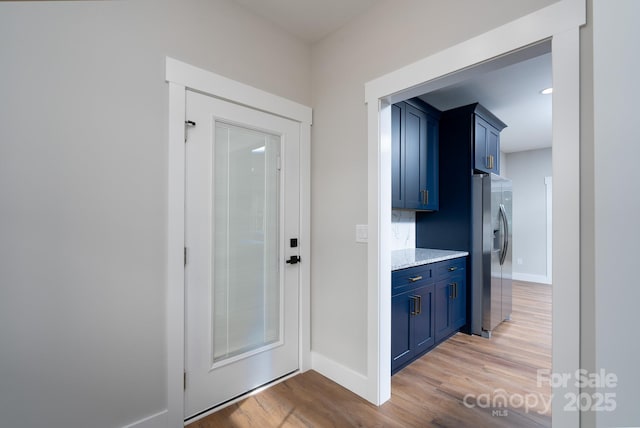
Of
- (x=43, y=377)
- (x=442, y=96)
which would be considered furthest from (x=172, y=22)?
(x=442, y=96)

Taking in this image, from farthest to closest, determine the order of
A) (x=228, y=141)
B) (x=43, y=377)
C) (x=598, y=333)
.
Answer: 1. (x=228, y=141)
2. (x=43, y=377)
3. (x=598, y=333)

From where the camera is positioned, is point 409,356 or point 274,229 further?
point 409,356

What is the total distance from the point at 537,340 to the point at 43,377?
4.16m

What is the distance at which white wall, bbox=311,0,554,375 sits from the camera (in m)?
1.91

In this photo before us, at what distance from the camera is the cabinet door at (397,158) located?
9.61 feet

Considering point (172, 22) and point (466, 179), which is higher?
point (172, 22)

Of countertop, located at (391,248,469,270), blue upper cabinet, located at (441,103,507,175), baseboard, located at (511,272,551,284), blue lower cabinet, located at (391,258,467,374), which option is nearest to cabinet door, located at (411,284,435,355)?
blue lower cabinet, located at (391,258,467,374)

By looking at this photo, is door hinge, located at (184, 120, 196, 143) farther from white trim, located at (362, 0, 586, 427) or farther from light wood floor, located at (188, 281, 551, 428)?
light wood floor, located at (188, 281, 551, 428)

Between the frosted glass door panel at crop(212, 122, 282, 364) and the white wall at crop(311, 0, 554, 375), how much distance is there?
385 millimetres

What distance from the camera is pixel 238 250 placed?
6.96ft

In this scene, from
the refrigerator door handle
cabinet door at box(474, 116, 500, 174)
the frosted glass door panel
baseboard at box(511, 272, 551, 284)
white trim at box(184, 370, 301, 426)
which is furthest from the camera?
baseboard at box(511, 272, 551, 284)

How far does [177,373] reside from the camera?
1.79 meters

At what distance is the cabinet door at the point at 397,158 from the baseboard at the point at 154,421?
242 centimetres

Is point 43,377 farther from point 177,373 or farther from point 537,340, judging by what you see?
point 537,340
